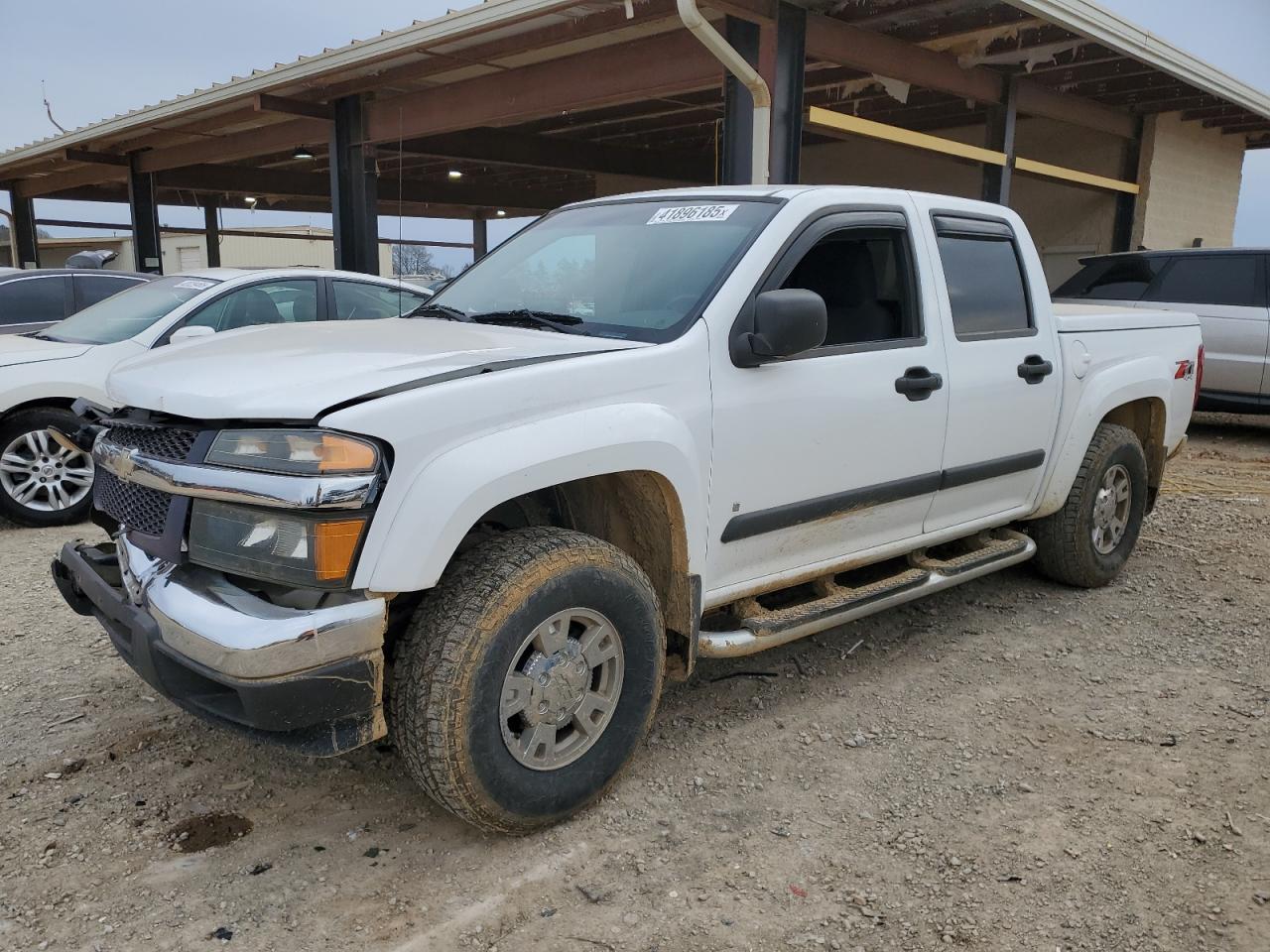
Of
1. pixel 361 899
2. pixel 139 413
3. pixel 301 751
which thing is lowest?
pixel 361 899

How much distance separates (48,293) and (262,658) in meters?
7.62

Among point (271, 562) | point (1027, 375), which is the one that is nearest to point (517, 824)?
point (271, 562)

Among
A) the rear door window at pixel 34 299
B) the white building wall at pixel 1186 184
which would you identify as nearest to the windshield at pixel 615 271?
the rear door window at pixel 34 299

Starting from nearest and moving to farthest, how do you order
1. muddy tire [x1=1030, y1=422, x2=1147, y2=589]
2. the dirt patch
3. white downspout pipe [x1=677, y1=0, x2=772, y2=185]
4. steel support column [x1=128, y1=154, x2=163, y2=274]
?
1. the dirt patch
2. muddy tire [x1=1030, y1=422, x2=1147, y2=589]
3. white downspout pipe [x1=677, y1=0, x2=772, y2=185]
4. steel support column [x1=128, y1=154, x2=163, y2=274]

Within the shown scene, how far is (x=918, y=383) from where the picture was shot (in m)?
3.78

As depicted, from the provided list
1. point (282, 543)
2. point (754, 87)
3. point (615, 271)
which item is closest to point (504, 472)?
point (282, 543)

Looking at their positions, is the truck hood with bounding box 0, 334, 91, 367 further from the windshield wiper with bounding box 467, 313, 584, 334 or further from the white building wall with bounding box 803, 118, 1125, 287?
the white building wall with bounding box 803, 118, 1125, 287

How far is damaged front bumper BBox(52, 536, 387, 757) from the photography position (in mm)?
2381

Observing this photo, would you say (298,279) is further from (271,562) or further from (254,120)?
(254,120)

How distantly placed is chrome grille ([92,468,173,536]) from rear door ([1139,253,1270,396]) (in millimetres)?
9203

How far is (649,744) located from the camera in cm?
345

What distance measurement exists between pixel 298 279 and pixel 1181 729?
593 cm

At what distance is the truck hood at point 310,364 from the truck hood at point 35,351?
3.62 metres

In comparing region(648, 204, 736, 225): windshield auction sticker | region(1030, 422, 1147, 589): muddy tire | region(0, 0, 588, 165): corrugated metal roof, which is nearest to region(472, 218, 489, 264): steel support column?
region(0, 0, 588, 165): corrugated metal roof
